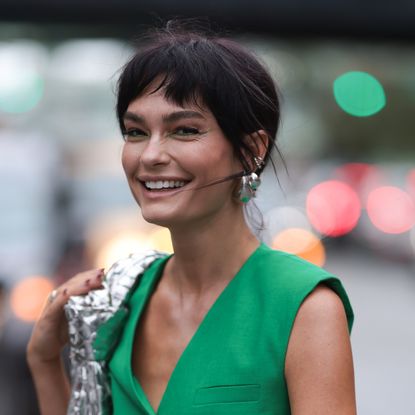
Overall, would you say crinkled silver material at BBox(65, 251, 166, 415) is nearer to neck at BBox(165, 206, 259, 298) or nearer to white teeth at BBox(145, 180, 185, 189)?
neck at BBox(165, 206, 259, 298)

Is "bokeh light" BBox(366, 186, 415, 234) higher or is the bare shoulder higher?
the bare shoulder

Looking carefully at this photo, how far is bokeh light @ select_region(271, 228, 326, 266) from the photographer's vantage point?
14.2 metres

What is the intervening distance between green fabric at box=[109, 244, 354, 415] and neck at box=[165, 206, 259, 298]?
0.16ft

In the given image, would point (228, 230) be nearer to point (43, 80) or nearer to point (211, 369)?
point (211, 369)

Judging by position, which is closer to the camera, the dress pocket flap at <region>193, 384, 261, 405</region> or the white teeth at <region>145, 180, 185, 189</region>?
the dress pocket flap at <region>193, 384, 261, 405</region>

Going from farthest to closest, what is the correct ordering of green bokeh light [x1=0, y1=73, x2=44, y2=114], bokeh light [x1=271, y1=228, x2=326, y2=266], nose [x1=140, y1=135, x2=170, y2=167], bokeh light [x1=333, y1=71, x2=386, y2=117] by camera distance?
bokeh light [x1=333, y1=71, x2=386, y2=117] → green bokeh light [x1=0, y1=73, x2=44, y2=114] → bokeh light [x1=271, y1=228, x2=326, y2=266] → nose [x1=140, y1=135, x2=170, y2=167]

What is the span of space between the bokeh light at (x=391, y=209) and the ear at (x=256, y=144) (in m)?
13.8

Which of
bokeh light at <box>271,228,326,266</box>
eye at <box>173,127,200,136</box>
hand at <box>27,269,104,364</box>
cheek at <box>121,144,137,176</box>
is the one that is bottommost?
bokeh light at <box>271,228,326,266</box>

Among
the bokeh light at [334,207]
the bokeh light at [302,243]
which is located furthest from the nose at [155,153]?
the bokeh light at [334,207]

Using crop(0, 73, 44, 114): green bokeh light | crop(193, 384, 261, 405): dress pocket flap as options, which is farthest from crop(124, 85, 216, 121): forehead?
crop(0, 73, 44, 114): green bokeh light

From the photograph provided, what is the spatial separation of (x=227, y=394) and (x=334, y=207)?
1579 cm

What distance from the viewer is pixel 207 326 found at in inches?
91.7

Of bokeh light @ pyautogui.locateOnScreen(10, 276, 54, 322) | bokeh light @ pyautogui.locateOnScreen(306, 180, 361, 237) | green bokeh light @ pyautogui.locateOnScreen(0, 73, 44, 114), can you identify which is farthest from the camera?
green bokeh light @ pyautogui.locateOnScreen(0, 73, 44, 114)

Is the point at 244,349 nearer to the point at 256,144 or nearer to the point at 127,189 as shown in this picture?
the point at 256,144
